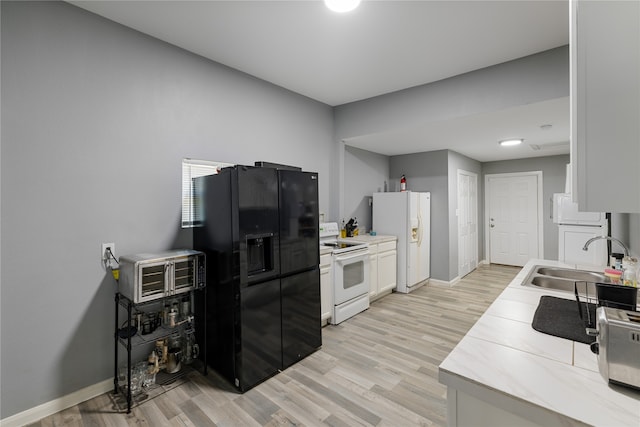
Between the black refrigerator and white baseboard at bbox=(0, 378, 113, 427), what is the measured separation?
76 cm

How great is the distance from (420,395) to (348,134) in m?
3.13

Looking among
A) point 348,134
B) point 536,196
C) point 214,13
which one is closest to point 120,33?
point 214,13

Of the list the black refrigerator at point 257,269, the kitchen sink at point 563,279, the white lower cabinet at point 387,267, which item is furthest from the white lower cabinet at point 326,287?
the kitchen sink at point 563,279

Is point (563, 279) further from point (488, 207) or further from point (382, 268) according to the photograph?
point (488, 207)

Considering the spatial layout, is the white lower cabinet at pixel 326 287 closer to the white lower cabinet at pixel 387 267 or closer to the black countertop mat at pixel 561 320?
the white lower cabinet at pixel 387 267

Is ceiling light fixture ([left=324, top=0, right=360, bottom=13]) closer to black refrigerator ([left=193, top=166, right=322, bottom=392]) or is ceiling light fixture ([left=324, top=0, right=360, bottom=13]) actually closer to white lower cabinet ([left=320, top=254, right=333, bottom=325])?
black refrigerator ([left=193, top=166, right=322, bottom=392])

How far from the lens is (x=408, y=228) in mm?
4324

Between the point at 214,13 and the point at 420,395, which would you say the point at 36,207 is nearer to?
the point at 214,13

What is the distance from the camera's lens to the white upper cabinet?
2.70 ft

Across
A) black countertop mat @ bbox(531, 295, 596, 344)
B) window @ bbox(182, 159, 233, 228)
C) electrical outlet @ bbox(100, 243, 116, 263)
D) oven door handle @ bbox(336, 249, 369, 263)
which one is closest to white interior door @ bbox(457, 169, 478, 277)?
oven door handle @ bbox(336, 249, 369, 263)

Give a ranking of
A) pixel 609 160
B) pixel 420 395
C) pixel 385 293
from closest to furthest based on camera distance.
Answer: pixel 609 160, pixel 420 395, pixel 385 293

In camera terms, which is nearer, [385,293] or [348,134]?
[348,134]

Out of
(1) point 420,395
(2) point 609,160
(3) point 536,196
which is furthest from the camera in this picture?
(3) point 536,196

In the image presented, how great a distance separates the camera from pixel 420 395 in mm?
2035
